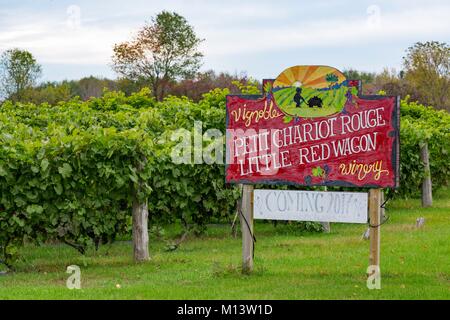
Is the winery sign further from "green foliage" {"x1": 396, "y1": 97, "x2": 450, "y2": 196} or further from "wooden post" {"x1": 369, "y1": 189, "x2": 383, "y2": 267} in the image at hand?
"green foliage" {"x1": 396, "y1": 97, "x2": 450, "y2": 196}

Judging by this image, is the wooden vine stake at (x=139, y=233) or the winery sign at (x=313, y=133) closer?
the winery sign at (x=313, y=133)

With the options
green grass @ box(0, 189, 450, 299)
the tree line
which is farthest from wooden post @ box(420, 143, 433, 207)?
the tree line

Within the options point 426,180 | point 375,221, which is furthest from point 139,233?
point 426,180

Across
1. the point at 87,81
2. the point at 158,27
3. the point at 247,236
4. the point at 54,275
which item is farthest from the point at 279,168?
the point at 87,81

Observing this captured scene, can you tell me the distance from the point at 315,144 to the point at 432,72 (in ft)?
196

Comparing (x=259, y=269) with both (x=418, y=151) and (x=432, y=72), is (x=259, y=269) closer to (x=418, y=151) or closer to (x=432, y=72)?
(x=418, y=151)

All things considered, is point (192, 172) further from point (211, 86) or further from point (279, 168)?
point (211, 86)

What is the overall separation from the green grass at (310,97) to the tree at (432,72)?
57065mm

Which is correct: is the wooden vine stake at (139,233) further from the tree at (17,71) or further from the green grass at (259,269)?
the tree at (17,71)

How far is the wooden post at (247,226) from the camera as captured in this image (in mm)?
10867

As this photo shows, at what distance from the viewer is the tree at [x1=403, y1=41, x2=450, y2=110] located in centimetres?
6656

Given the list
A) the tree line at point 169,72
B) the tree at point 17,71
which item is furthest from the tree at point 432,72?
the tree at point 17,71

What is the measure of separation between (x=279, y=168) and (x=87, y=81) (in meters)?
107

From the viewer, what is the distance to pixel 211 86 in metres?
80.3
